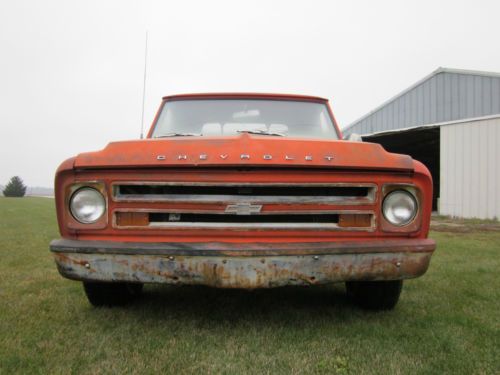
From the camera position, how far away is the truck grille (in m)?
2.17

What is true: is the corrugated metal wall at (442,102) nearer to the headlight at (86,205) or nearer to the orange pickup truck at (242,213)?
the orange pickup truck at (242,213)

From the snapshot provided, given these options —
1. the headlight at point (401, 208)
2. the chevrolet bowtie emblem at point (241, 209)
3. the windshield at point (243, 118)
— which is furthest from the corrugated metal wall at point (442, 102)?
the chevrolet bowtie emblem at point (241, 209)

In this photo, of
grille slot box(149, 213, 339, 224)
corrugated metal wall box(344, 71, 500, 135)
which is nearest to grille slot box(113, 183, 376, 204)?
grille slot box(149, 213, 339, 224)

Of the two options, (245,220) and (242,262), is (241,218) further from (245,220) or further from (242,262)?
(242,262)

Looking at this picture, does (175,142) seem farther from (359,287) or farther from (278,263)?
(359,287)

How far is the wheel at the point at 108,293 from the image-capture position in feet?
8.87

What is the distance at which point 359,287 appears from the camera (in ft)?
9.50

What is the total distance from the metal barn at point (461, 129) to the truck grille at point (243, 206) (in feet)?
32.7

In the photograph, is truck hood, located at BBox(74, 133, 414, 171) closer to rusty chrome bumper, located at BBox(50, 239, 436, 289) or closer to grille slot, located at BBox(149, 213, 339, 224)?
grille slot, located at BBox(149, 213, 339, 224)

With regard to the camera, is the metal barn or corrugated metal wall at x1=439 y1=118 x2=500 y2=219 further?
the metal barn

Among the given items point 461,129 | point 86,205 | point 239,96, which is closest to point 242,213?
point 86,205

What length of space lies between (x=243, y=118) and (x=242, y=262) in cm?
164

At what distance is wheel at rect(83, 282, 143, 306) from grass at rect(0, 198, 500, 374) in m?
0.07

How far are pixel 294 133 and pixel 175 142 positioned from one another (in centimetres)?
127
